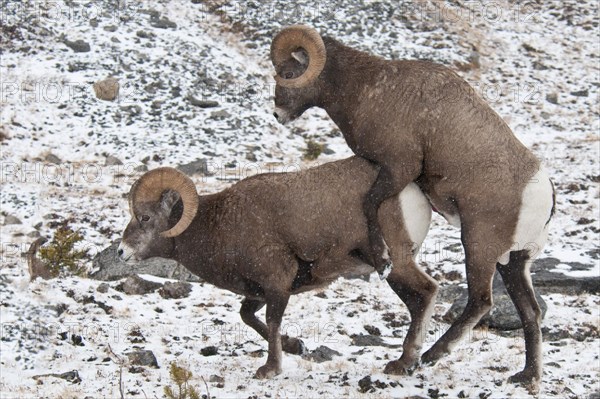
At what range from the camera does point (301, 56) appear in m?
9.95

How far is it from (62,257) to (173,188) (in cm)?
490

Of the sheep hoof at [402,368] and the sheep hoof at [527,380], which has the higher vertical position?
the sheep hoof at [527,380]

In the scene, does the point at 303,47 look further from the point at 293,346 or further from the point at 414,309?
the point at 293,346

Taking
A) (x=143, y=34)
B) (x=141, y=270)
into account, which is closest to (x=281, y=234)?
(x=141, y=270)

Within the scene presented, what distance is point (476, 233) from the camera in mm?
8773

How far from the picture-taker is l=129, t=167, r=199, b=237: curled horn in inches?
375

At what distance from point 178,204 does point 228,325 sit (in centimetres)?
252

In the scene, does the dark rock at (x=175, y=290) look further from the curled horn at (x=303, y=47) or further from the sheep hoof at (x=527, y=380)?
the sheep hoof at (x=527, y=380)

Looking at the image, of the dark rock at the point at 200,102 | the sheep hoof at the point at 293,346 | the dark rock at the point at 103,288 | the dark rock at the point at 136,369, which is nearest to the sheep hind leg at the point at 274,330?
the sheep hoof at the point at 293,346

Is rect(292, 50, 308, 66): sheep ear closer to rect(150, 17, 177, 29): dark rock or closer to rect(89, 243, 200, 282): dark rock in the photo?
rect(89, 243, 200, 282): dark rock

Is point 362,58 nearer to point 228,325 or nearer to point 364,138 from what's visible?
point 364,138

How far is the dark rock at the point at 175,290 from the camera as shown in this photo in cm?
1276

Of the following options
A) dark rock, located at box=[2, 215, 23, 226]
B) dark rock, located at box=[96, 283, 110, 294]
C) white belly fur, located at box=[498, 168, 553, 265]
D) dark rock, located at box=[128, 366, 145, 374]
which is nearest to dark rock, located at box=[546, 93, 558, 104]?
dark rock, located at box=[2, 215, 23, 226]

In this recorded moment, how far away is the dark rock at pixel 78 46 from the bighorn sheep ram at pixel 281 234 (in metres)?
17.3
